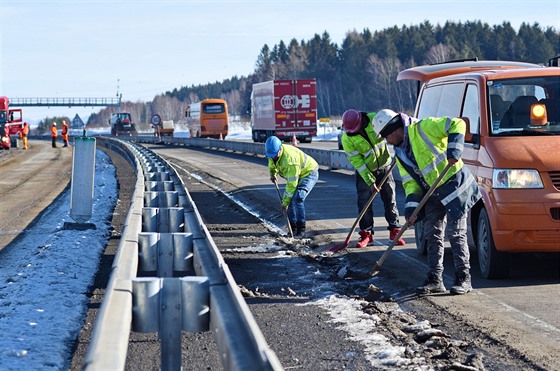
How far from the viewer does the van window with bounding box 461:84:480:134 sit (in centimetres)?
1019

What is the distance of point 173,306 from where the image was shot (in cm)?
461

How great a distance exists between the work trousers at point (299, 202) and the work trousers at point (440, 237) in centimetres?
420

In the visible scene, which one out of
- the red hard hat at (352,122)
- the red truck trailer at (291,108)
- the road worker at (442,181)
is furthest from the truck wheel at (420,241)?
the red truck trailer at (291,108)

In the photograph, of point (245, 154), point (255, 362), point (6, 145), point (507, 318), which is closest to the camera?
point (255, 362)

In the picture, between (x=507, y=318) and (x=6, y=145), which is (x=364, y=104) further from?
(x=507, y=318)

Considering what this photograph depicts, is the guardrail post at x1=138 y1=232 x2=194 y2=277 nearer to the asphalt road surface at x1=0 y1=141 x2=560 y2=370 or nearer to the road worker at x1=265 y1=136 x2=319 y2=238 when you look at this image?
the asphalt road surface at x1=0 y1=141 x2=560 y2=370

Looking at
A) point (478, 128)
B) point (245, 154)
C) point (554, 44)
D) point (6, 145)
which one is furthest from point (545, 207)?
point (554, 44)

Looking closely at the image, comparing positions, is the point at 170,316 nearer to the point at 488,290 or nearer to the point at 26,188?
the point at 488,290

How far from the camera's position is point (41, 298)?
8852mm

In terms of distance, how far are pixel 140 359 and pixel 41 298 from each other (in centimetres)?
252

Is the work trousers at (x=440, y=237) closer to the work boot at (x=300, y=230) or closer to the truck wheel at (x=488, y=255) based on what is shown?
the truck wheel at (x=488, y=255)

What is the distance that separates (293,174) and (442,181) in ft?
14.5

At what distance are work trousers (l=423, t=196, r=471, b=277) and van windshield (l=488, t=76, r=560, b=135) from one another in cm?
124

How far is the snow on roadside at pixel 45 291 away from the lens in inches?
268
